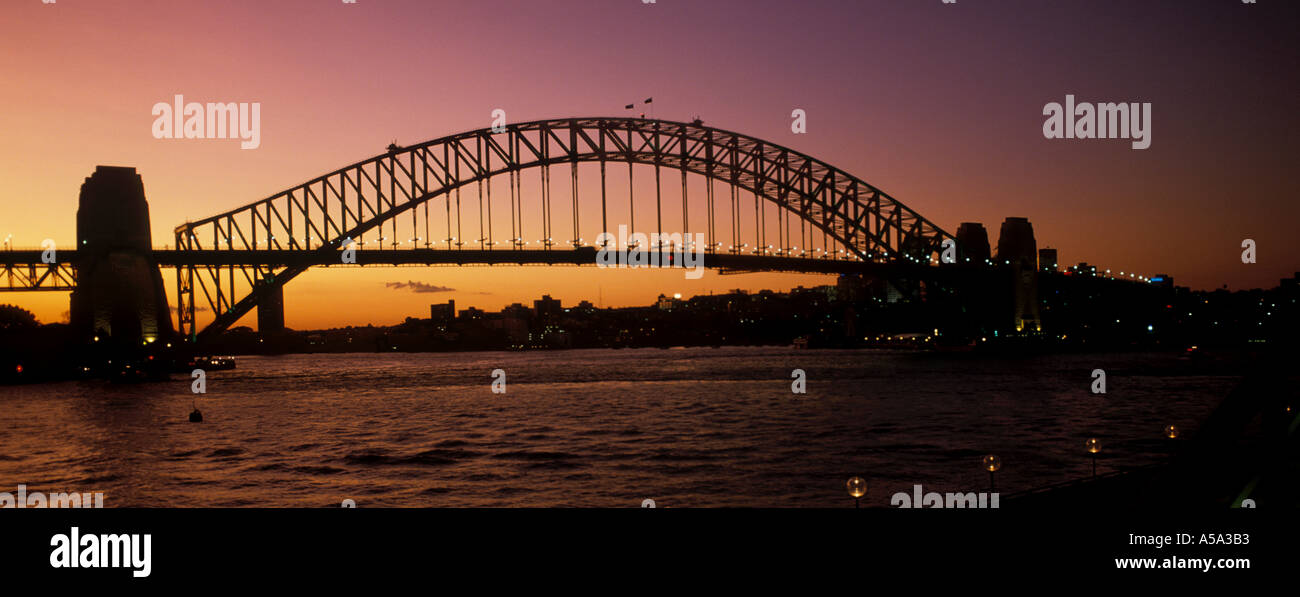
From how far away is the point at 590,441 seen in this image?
28078 millimetres

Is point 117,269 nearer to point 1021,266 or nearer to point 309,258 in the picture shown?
point 309,258

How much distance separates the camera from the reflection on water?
63.3 ft

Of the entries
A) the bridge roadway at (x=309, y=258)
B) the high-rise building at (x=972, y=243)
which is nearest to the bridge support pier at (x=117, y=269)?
the bridge roadway at (x=309, y=258)

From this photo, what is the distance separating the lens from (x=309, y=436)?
103 feet

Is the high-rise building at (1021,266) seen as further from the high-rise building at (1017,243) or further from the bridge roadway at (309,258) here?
the bridge roadway at (309,258)

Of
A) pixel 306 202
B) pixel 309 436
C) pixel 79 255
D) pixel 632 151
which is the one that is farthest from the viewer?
pixel 306 202

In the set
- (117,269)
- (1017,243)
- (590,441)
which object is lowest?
(590,441)

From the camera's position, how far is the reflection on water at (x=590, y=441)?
19297 millimetres

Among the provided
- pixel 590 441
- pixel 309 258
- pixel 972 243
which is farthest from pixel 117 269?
pixel 972 243
